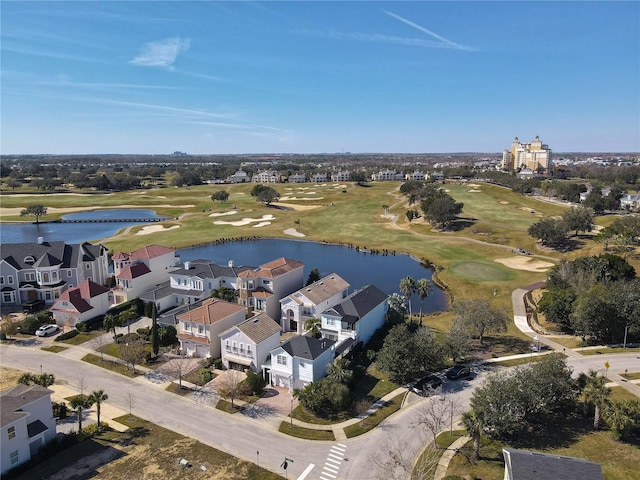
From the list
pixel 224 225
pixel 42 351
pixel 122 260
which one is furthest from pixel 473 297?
pixel 224 225

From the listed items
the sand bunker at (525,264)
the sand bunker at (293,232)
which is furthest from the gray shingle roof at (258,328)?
the sand bunker at (293,232)

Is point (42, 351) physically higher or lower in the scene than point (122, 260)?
lower

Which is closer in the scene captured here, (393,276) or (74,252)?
(74,252)

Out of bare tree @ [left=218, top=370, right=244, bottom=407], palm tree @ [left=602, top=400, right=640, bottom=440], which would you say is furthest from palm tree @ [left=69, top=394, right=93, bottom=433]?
palm tree @ [left=602, top=400, right=640, bottom=440]

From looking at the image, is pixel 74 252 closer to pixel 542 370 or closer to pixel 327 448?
pixel 327 448

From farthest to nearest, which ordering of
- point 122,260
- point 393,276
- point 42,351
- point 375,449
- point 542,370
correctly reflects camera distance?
point 393,276, point 122,260, point 42,351, point 542,370, point 375,449

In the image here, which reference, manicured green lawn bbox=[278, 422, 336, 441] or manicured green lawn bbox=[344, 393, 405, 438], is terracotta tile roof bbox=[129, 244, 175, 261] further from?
manicured green lawn bbox=[344, 393, 405, 438]

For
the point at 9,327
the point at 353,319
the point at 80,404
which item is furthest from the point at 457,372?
the point at 9,327

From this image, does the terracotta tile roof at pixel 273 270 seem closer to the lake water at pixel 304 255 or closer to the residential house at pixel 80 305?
the lake water at pixel 304 255
